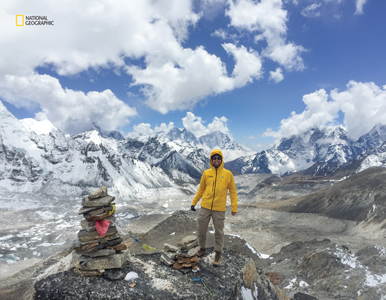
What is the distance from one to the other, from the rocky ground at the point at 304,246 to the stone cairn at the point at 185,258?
10.9m

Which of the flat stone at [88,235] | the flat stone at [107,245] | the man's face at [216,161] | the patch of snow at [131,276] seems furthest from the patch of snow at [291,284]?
the flat stone at [88,235]

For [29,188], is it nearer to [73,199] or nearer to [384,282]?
[73,199]

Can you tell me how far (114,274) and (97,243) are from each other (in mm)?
1248

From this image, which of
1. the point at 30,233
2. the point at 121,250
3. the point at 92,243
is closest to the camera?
the point at 92,243

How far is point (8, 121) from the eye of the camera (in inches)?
6334

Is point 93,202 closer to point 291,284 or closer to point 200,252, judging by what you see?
point 200,252

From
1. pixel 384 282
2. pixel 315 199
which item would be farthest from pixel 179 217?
pixel 315 199

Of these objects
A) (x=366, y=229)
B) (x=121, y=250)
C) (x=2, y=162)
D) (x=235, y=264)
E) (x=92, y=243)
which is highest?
(x=2, y=162)

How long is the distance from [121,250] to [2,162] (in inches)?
6845

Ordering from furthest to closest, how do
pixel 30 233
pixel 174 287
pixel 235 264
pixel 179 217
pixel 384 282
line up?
pixel 30 233
pixel 179 217
pixel 384 282
pixel 235 264
pixel 174 287

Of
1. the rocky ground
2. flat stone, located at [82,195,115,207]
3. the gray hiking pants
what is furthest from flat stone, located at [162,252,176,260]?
the rocky ground

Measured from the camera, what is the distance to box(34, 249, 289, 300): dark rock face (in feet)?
22.4

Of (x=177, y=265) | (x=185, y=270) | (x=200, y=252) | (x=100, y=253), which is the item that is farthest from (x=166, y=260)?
(x=100, y=253)

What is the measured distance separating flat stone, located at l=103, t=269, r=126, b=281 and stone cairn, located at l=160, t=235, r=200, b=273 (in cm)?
181
